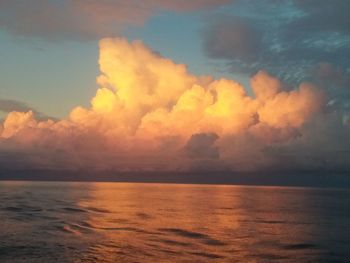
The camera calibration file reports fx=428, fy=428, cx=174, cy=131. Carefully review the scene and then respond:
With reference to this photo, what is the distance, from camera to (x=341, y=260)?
5938 centimetres

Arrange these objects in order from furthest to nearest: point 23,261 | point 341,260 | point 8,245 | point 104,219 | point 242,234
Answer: point 104,219 < point 242,234 < point 8,245 < point 341,260 < point 23,261

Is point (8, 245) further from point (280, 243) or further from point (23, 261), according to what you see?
point (280, 243)

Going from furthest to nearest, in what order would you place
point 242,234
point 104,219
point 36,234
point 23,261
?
point 104,219, point 242,234, point 36,234, point 23,261

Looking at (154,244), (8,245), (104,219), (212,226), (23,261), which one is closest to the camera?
(23,261)

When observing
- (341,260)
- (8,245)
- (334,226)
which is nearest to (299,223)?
(334,226)

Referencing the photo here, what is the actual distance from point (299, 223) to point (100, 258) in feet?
210

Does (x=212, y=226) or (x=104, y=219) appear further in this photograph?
(x=104, y=219)

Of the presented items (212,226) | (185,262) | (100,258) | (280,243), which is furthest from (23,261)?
(212,226)

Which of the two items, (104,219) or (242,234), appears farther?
(104,219)

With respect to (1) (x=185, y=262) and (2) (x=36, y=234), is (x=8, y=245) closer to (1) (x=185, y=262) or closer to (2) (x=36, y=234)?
(2) (x=36, y=234)

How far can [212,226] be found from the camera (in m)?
96.1

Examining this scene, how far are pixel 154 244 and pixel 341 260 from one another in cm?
2786

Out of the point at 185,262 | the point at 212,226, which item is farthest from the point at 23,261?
the point at 212,226

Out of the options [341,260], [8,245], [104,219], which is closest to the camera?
[341,260]
